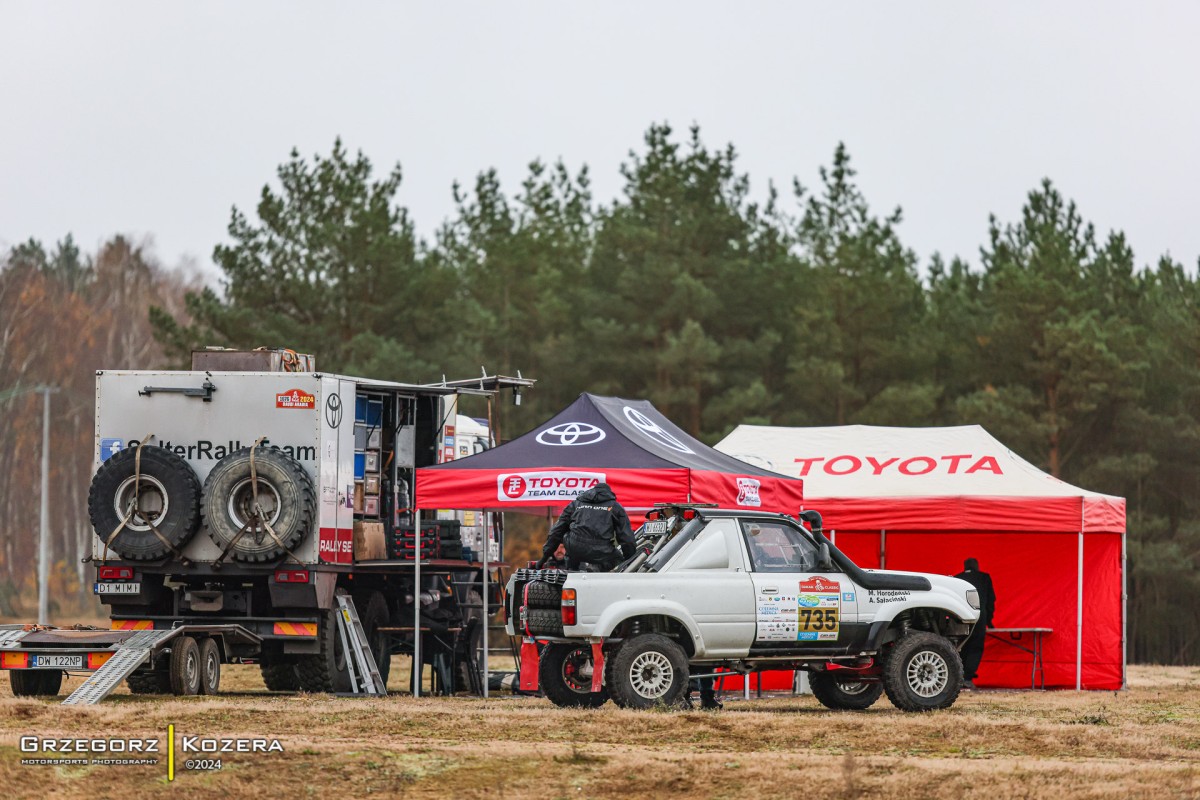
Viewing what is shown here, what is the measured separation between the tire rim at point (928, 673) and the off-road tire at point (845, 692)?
627 mm

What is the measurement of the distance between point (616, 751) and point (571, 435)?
7.36 meters

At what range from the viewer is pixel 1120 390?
149 feet

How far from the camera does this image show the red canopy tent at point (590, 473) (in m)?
18.5

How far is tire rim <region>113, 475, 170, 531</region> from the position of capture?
19500mm

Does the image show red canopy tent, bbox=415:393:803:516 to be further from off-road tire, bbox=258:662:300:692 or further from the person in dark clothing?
off-road tire, bbox=258:662:300:692

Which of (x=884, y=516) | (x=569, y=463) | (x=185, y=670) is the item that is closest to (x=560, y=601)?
(x=569, y=463)

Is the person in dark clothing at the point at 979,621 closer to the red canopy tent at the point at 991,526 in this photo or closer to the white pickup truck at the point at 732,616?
the red canopy tent at the point at 991,526

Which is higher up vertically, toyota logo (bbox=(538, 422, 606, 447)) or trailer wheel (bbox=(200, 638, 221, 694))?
toyota logo (bbox=(538, 422, 606, 447))

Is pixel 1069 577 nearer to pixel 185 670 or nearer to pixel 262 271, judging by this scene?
pixel 185 670

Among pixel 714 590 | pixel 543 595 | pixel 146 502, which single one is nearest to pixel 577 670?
pixel 543 595

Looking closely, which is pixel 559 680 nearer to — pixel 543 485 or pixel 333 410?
pixel 543 485

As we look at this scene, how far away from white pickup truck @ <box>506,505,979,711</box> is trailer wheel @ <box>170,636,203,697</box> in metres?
3.40

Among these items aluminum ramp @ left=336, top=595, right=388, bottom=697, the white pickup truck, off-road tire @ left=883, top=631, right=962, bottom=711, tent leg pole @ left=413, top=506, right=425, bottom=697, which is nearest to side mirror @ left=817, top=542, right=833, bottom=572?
the white pickup truck

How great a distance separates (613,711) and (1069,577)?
1089cm
